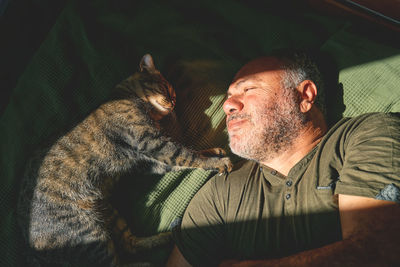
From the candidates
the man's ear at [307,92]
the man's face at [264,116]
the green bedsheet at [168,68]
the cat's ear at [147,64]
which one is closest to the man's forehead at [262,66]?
the man's face at [264,116]

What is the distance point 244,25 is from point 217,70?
327 millimetres

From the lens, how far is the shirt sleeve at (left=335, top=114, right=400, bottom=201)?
0.81 m

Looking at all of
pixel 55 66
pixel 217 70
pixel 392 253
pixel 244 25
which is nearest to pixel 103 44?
pixel 55 66

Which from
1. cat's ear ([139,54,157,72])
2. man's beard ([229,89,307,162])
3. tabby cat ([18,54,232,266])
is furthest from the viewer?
cat's ear ([139,54,157,72])

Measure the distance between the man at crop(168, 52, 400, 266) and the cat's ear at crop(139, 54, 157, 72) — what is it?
563mm

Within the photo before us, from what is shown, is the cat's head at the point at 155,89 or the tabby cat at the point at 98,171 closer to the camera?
the tabby cat at the point at 98,171

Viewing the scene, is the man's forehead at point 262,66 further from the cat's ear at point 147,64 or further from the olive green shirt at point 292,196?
the cat's ear at point 147,64

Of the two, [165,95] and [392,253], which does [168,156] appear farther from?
[392,253]

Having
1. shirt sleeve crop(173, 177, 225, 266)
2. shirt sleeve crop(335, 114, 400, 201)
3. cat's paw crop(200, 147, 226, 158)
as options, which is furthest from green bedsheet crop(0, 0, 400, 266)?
shirt sleeve crop(335, 114, 400, 201)

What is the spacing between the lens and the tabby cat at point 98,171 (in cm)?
141

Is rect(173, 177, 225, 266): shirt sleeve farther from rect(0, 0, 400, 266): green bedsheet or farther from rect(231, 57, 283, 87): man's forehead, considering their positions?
rect(231, 57, 283, 87): man's forehead

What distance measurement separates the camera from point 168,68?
170cm

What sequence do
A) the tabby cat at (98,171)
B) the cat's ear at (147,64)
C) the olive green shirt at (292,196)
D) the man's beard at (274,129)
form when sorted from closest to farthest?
the olive green shirt at (292,196) → the man's beard at (274,129) → the tabby cat at (98,171) → the cat's ear at (147,64)

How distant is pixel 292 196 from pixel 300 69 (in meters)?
0.70
